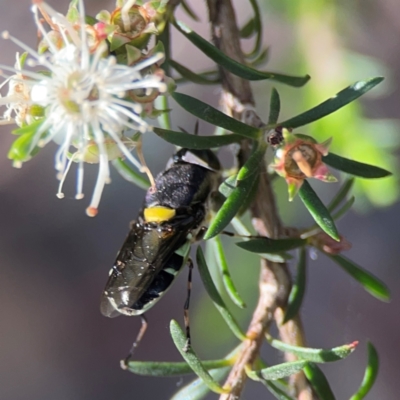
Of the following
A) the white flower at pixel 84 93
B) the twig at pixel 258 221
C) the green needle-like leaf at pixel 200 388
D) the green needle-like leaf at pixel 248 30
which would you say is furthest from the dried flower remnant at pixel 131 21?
the green needle-like leaf at pixel 200 388

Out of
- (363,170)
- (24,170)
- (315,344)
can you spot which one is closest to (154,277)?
(363,170)

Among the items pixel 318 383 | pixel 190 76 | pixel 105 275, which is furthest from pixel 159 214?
pixel 105 275

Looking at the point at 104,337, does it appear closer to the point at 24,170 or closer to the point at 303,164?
the point at 24,170

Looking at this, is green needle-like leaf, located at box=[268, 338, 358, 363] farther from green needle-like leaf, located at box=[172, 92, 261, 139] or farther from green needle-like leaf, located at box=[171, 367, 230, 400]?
green needle-like leaf, located at box=[172, 92, 261, 139]

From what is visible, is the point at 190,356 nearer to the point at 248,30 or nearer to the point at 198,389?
the point at 198,389

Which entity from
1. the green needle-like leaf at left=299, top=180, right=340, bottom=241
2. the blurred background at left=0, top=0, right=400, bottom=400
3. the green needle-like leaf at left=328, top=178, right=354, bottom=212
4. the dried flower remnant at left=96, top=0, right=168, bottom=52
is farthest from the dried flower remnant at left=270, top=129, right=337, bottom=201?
the blurred background at left=0, top=0, right=400, bottom=400

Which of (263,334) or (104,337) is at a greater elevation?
(263,334)
